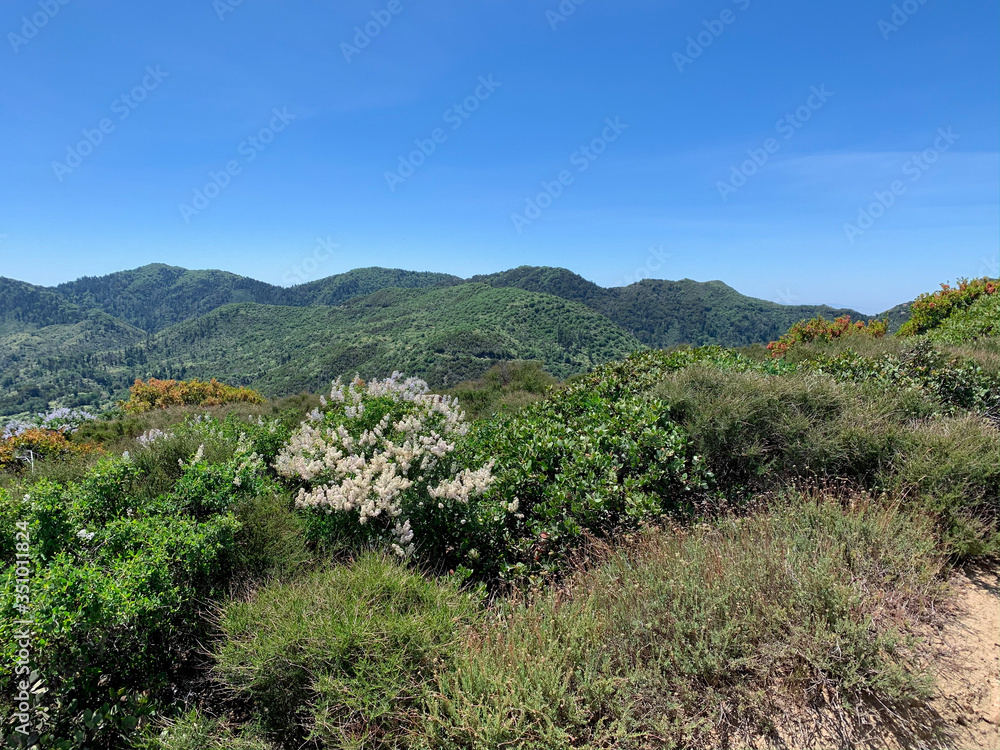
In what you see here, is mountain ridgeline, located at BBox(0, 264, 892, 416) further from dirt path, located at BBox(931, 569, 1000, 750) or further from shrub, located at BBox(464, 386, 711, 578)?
dirt path, located at BBox(931, 569, 1000, 750)

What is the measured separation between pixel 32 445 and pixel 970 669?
60.7 ft

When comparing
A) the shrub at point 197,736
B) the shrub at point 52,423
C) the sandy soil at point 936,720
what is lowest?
the shrub at point 197,736

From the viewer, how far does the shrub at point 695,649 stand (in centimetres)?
205

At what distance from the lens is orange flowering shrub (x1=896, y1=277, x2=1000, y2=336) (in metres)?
13.2

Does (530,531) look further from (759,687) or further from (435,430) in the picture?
(759,687)

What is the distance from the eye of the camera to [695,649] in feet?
7.63

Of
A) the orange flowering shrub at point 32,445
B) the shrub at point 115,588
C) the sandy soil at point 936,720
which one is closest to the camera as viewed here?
the sandy soil at point 936,720

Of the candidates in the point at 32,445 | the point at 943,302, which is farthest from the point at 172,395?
the point at 943,302

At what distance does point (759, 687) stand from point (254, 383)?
113958 millimetres

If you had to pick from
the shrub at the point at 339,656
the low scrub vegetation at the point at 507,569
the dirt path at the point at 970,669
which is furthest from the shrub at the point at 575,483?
the dirt path at the point at 970,669

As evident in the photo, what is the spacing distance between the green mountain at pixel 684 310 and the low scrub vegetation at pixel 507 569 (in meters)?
125

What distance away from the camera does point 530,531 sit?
3943 mm

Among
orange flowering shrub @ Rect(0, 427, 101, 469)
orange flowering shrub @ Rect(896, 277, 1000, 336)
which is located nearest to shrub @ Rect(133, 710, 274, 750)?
orange flowering shrub @ Rect(0, 427, 101, 469)

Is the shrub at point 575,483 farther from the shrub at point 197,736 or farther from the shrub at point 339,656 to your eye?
the shrub at point 197,736
